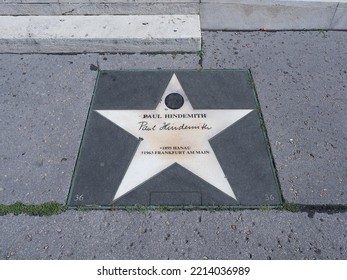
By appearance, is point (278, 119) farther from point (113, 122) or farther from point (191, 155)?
point (113, 122)

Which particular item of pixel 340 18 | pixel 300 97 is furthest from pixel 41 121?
pixel 340 18

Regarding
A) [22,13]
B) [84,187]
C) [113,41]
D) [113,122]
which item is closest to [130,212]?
[84,187]

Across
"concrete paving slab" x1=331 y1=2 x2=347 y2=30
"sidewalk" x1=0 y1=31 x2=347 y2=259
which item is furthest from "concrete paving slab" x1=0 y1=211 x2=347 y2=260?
"concrete paving slab" x1=331 y1=2 x2=347 y2=30

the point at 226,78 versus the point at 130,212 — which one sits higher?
the point at 226,78

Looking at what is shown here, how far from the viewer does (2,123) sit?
2.97 m

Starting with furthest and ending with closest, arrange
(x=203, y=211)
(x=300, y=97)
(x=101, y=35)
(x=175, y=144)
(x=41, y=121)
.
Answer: (x=101, y=35)
(x=300, y=97)
(x=41, y=121)
(x=175, y=144)
(x=203, y=211)

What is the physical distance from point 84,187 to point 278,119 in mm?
1712

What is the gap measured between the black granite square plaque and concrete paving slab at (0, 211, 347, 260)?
0.12m

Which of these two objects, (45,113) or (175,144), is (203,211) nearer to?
(175,144)

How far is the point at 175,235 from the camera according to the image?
7.69 feet

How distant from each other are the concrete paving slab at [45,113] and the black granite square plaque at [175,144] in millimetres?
109

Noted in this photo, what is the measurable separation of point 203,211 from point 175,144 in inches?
23.9

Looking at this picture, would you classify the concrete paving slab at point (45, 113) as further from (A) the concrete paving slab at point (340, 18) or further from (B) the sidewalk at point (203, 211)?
(A) the concrete paving slab at point (340, 18)

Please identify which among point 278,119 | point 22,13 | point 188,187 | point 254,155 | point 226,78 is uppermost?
point 22,13
